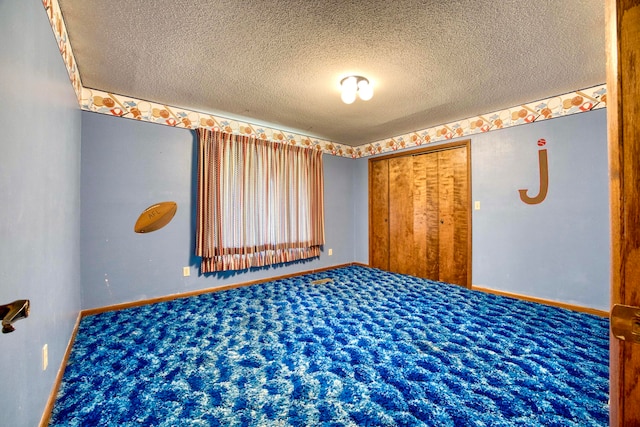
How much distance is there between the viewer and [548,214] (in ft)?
10.6

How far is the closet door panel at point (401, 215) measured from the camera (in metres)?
4.64

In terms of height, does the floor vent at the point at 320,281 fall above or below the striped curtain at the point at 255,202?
below

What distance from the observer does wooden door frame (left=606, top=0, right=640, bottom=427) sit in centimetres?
48

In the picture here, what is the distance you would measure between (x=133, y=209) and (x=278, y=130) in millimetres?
2293

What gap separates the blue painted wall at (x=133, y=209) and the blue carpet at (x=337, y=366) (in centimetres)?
33

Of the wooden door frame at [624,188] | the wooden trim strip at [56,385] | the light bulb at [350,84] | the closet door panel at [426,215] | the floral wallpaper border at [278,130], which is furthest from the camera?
the closet door panel at [426,215]

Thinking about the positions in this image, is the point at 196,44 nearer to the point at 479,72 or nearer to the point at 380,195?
the point at 479,72

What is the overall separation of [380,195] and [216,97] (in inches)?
125

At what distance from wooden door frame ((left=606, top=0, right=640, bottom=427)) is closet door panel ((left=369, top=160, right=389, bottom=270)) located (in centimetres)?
453

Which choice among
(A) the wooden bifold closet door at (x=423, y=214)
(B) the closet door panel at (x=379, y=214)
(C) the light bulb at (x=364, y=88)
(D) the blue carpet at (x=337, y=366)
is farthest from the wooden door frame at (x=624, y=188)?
(B) the closet door panel at (x=379, y=214)

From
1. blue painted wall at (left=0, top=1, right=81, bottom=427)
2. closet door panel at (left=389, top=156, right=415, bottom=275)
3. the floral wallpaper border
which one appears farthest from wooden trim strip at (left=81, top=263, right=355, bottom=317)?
the floral wallpaper border

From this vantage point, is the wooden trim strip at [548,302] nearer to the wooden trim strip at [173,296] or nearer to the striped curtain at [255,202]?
the striped curtain at [255,202]

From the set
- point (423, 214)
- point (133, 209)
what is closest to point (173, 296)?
point (133, 209)

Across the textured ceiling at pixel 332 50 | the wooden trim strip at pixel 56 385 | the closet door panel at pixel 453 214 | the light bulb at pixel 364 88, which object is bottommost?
the wooden trim strip at pixel 56 385
